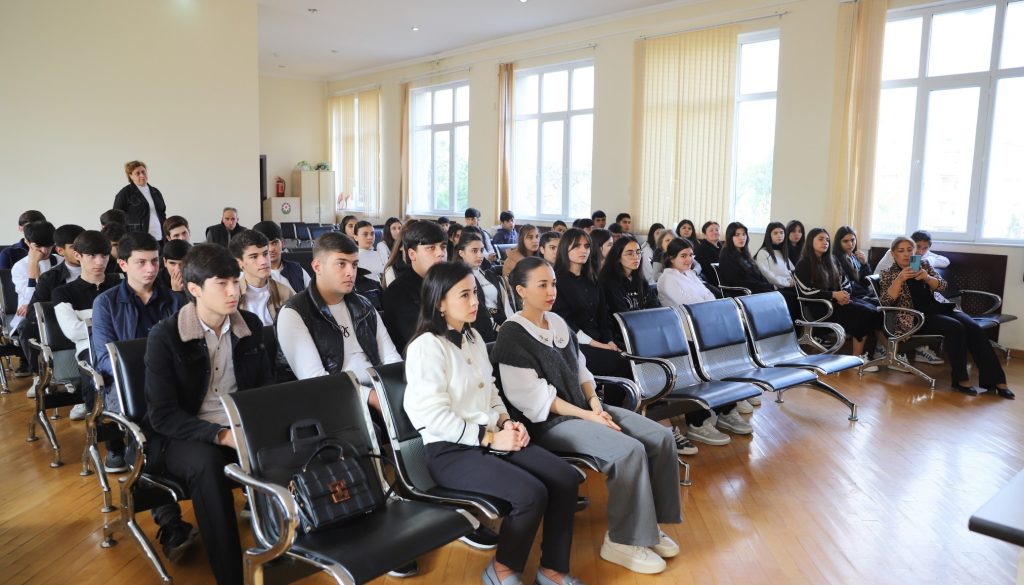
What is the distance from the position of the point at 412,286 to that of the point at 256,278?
0.83 meters

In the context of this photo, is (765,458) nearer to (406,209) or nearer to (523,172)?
(523,172)

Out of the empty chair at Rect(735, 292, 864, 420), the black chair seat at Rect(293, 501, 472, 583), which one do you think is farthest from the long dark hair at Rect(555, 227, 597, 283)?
the black chair seat at Rect(293, 501, 472, 583)

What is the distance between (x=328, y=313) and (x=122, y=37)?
23.4 ft

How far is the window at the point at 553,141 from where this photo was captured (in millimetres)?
10742

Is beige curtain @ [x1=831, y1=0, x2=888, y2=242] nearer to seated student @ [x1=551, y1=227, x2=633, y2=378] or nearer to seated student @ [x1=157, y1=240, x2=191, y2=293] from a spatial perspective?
seated student @ [x1=551, y1=227, x2=633, y2=378]

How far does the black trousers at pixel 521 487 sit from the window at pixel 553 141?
8450 mm

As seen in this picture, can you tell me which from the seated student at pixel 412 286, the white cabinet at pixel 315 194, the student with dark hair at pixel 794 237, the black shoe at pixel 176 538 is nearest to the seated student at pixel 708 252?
the student with dark hair at pixel 794 237

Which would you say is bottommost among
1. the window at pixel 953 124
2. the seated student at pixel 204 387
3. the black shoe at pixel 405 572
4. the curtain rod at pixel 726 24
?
the black shoe at pixel 405 572

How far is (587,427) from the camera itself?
111 inches

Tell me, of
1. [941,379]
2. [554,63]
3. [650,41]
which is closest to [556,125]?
[554,63]

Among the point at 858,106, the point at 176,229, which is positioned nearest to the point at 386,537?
the point at 176,229

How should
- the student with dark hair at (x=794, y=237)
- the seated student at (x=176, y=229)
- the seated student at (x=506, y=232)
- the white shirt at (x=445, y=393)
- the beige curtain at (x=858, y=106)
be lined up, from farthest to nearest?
the seated student at (x=506, y=232), the student with dark hair at (x=794, y=237), the beige curtain at (x=858, y=106), the seated student at (x=176, y=229), the white shirt at (x=445, y=393)

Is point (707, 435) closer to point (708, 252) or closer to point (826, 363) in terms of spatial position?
point (826, 363)

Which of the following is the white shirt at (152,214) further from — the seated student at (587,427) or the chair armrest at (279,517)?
the chair armrest at (279,517)
